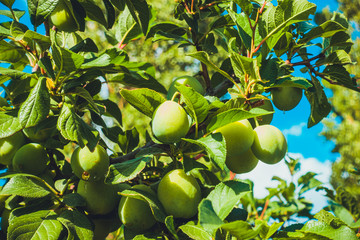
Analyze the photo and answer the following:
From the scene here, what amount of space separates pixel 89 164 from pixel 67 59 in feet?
0.74

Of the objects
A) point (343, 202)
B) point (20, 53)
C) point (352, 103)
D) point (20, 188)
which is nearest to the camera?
point (20, 188)

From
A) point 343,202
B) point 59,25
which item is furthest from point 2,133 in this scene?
point 343,202

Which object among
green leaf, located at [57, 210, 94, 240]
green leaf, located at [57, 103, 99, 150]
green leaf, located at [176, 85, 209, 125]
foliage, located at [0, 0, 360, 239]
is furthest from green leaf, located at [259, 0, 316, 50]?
green leaf, located at [57, 210, 94, 240]

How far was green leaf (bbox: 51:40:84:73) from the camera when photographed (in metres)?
0.64

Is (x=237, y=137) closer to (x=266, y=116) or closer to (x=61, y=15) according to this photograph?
(x=266, y=116)

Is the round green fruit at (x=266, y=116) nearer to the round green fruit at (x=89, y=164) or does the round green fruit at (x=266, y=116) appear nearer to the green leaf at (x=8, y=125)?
the round green fruit at (x=89, y=164)

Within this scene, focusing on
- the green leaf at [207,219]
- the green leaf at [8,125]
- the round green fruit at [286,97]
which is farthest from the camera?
the round green fruit at [286,97]

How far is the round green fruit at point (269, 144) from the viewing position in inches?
27.7

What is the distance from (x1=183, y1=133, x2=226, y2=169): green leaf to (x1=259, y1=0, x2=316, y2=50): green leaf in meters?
0.27

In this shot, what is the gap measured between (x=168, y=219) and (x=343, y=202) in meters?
1.15

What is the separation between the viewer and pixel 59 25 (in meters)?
0.77

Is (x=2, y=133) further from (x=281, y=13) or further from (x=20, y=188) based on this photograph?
(x=281, y=13)

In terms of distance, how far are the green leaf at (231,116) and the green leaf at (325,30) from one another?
1.04 feet

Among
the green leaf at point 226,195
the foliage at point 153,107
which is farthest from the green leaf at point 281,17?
the green leaf at point 226,195
